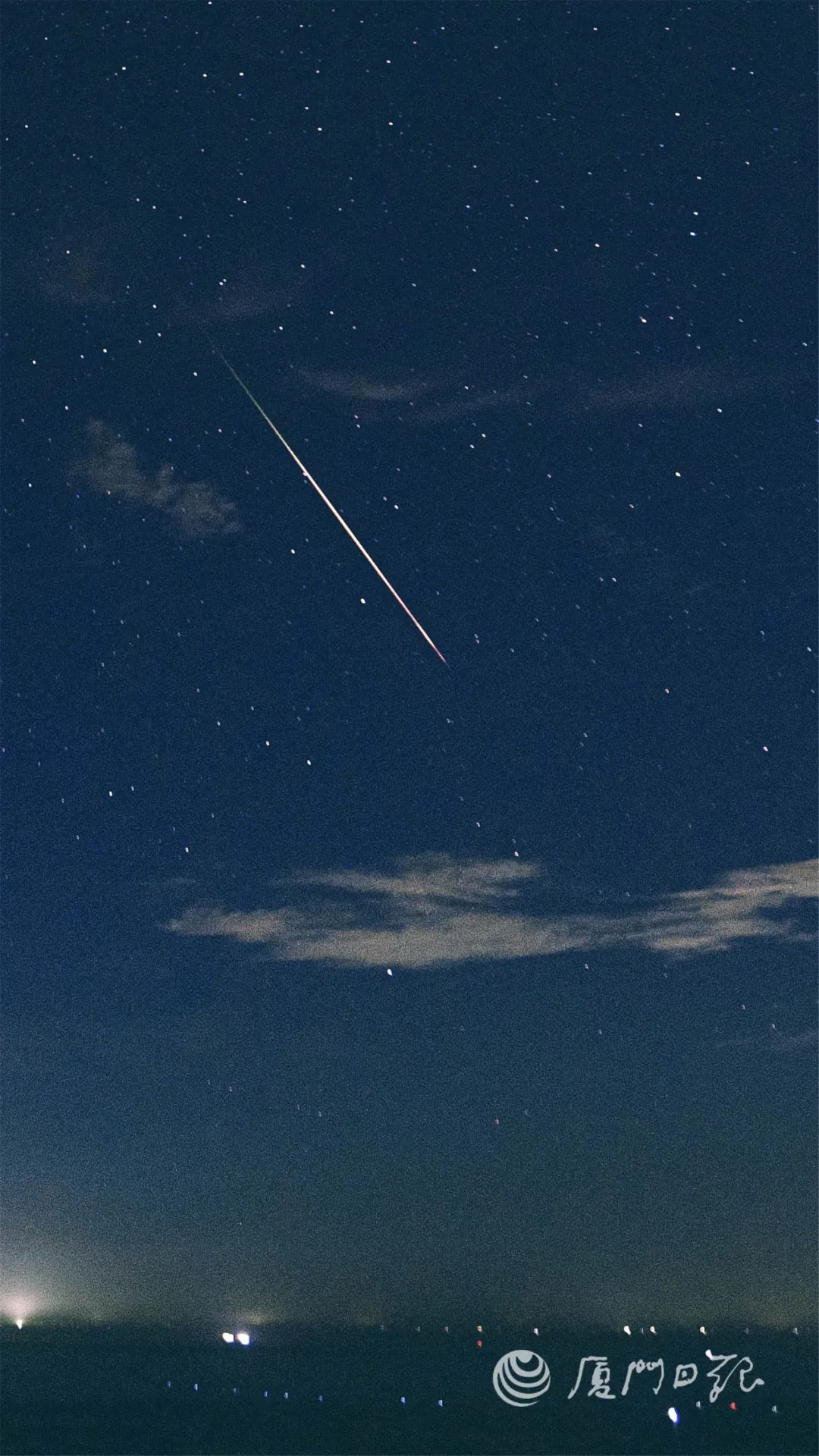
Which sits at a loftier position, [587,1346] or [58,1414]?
[587,1346]

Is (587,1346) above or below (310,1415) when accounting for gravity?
above

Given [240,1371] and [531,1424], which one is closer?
[531,1424]

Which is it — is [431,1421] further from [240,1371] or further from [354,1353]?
[354,1353]

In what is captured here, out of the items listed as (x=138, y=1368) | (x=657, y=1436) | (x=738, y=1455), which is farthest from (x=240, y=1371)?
(x=738, y=1455)

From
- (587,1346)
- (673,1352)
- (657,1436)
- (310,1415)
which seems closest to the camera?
(657,1436)

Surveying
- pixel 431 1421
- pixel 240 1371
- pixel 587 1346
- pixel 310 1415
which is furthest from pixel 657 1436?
pixel 587 1346

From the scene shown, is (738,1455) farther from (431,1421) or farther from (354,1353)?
(354,1353)

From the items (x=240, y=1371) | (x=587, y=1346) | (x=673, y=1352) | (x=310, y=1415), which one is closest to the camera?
(x=310, y=1415)

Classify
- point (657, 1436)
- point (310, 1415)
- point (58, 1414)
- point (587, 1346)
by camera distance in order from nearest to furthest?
point (657, 1436), point (58, 1414), point (310, 1415), point (587, 1346)

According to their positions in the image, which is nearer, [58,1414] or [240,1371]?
[58,1414]
